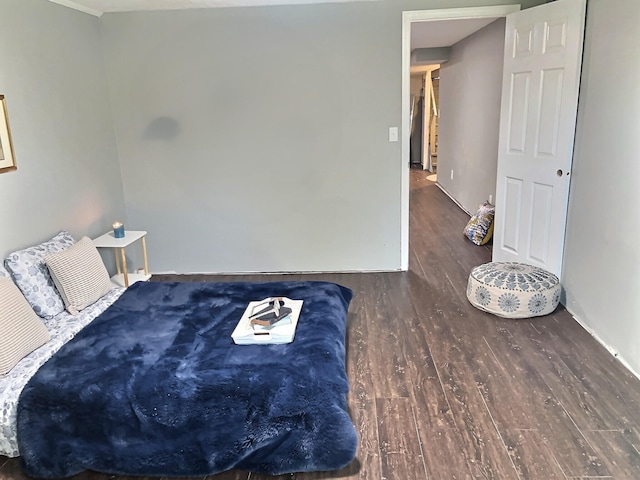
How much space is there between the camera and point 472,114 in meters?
6.06

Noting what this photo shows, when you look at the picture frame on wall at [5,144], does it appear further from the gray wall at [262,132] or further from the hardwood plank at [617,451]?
the hardwood plank at [617,451]

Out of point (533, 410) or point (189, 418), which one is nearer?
point (189, 418)

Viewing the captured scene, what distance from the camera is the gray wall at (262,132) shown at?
3918 millimetres

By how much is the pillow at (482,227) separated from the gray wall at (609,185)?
1581mm

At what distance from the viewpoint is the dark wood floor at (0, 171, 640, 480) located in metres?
2.08

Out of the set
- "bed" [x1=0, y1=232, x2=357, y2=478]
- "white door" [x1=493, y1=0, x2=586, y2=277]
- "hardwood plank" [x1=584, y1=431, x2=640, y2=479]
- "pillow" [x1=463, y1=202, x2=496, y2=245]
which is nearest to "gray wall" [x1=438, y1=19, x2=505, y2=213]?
"pillow" [x1=463, y1=202, x2=496, y2=245]

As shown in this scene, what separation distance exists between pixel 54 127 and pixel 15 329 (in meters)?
1.59

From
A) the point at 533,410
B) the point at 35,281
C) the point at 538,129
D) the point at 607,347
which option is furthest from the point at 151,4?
the point at 607,347

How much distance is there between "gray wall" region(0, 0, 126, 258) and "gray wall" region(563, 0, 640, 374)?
11.3 ft

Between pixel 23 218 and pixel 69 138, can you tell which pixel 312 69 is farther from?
pixel 23 218

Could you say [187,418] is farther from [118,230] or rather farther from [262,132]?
[262,132]

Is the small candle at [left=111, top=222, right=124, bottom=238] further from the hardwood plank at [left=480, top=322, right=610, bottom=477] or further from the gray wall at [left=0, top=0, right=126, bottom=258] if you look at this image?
the hardwood plank at [left=480, top=322, right=610, bottom=477]

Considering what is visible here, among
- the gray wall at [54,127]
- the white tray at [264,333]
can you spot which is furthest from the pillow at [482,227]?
the gray wall at [54,127]

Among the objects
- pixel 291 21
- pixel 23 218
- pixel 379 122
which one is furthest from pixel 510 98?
pixel 23 218
